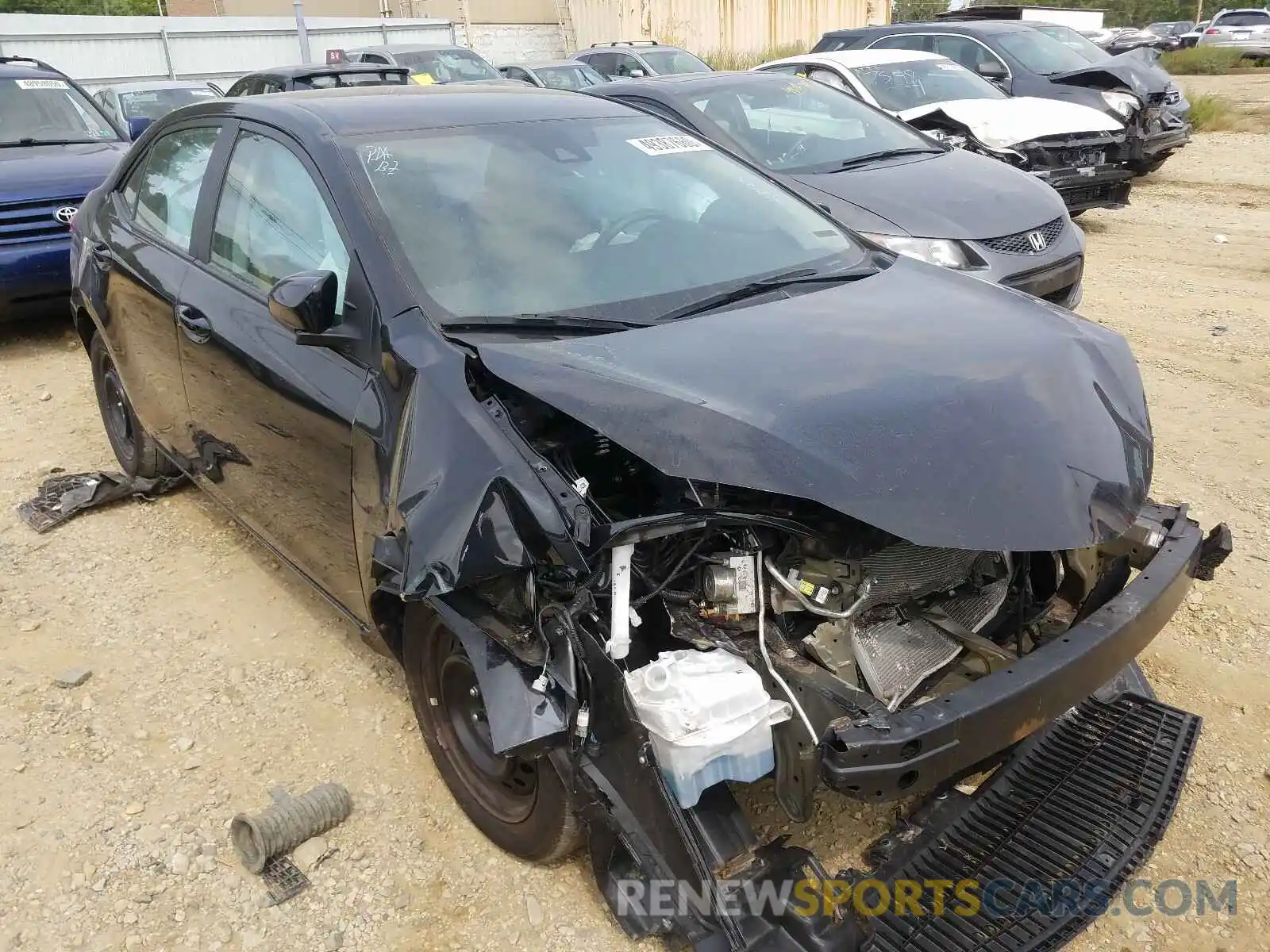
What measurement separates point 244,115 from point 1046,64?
34.2 feet

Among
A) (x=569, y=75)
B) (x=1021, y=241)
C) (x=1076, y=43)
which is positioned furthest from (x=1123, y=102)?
(x=569, y=75)

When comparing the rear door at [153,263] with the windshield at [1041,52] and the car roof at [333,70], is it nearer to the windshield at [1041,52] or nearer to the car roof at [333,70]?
the car roof at [333,70]

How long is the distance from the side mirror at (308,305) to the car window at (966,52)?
1055 centimetres

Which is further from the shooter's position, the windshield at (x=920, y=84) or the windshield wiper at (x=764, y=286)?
the windshield at (x=920, y=84)

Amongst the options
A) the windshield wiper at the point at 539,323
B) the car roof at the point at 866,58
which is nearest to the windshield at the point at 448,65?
the car roof at the point at 866,58

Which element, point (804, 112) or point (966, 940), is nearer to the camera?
point (966, 940)

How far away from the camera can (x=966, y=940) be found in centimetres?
217

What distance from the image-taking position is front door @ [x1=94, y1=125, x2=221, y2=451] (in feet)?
11.9

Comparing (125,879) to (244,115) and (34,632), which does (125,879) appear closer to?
(34,632)

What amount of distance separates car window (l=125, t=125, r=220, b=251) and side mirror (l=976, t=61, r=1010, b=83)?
385 inches

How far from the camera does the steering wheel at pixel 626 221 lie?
293 cm

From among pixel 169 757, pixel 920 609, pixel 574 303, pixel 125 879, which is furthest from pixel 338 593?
pixel 920 609

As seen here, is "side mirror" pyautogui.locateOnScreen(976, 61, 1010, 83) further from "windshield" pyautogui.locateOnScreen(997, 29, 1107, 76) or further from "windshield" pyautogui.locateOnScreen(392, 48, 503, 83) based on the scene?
"windshield" pyautogui.locateOnScreen(392, 48, 503, 83)

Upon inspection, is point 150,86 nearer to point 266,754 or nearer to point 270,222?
point 270,222
